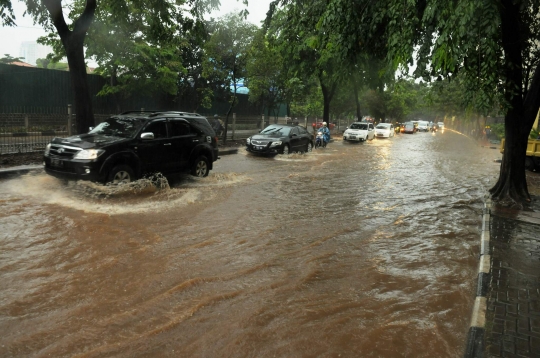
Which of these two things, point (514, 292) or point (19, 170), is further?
point (19, 170)

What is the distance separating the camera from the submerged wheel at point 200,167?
1121 centimetres

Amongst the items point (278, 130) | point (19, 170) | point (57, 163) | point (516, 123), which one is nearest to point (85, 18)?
point (19, 170)

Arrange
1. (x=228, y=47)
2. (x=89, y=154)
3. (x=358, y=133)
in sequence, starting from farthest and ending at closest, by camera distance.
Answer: (x=358, y=133) → (x=228, y=47) → (x=89, y=154)

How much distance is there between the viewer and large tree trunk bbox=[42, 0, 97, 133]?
12.0 metres

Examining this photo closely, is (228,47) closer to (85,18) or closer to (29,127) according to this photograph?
(85,18)

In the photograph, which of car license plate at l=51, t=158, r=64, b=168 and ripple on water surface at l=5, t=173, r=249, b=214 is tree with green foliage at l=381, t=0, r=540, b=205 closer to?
ripple on water surface at l=5, t=173, r=249, b=214

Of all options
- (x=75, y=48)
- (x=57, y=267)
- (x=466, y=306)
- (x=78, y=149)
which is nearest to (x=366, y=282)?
(x=466, y=306)

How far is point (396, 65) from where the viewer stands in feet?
21.1

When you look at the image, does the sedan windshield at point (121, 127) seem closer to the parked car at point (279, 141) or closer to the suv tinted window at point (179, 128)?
the suv tinted window at point (179, 128)

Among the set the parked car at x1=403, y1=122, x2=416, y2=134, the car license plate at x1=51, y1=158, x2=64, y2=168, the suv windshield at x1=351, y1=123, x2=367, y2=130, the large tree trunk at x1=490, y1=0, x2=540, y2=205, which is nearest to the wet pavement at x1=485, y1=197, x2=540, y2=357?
the large tree trunk at x1=490, y1=0, x2=540, y2=205

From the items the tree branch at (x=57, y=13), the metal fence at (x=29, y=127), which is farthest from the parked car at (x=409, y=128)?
the tree branch at (x=57, y=13)

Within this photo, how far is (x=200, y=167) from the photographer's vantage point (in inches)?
452

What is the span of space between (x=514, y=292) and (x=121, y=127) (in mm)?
8079

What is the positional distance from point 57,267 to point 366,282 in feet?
Answer: 12.3
